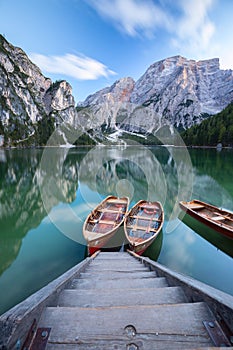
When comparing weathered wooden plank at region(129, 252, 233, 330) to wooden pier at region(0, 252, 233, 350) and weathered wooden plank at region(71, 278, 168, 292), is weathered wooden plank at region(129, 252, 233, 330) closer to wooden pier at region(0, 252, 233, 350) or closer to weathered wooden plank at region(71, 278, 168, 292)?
wooden pier at region(0, 252, 233, 350)

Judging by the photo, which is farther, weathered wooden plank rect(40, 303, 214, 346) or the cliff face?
the cliff face

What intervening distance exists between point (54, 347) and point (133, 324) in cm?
82

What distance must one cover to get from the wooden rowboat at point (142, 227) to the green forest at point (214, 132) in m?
73.0

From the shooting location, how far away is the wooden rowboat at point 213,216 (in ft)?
31.8

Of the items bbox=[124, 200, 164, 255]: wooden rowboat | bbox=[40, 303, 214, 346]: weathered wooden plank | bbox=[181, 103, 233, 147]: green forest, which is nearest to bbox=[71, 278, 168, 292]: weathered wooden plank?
bbox=[40, 303, 214, 346]: weathered wooden plank

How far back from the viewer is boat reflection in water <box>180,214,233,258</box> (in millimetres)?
9203

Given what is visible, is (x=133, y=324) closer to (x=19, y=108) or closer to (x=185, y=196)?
(x=185, y=196)

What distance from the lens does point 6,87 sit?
118 meters

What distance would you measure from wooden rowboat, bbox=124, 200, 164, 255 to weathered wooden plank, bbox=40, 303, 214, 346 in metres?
5.48

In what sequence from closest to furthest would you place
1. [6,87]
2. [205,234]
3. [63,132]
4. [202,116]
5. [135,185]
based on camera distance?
[205,234] < [135,185] < [6,87] < [63,132] < [202,116]

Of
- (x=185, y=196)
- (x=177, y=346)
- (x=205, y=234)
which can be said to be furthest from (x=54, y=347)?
(x=185, y=196)

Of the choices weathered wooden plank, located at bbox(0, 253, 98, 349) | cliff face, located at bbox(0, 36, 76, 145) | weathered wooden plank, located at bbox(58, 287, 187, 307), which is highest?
cliff face, located at bbox(0, 36, 76, 145)

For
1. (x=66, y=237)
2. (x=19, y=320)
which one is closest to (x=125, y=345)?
(x=19, y=320)

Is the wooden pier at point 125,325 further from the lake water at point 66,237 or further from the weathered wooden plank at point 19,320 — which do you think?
the lake water at point 66,237
